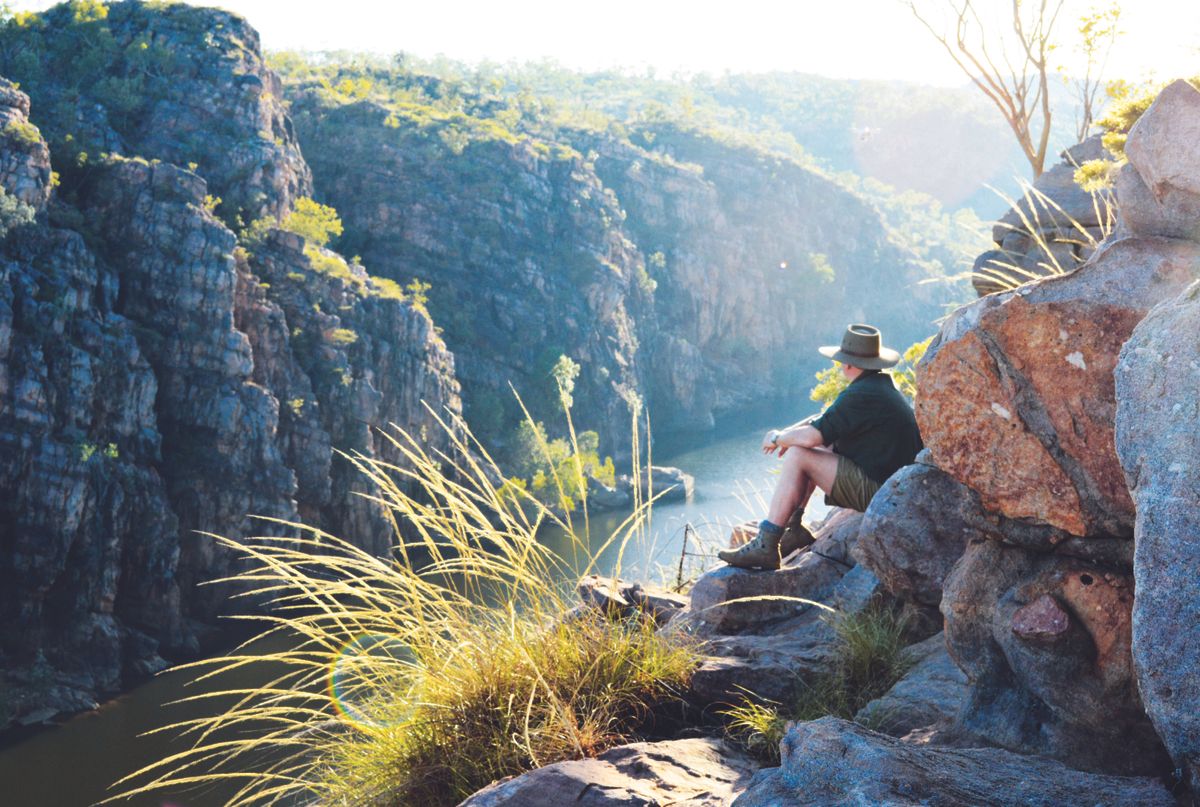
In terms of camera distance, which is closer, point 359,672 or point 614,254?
point 359,672

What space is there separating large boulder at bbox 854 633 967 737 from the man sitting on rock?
139 centimetres

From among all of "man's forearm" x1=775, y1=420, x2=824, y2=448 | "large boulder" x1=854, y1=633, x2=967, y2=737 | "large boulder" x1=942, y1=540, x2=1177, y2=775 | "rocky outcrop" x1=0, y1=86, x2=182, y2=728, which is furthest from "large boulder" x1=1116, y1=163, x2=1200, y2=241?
"rocky outcrop" x1=0, y1=86, x2=182, y2=728

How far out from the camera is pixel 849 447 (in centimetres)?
505

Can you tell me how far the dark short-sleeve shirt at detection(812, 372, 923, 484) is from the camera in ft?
16.1

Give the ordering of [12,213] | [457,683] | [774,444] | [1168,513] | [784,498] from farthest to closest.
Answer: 1. [12,213]
2. [774,444]
3. [784,498]
4. [457,683]
5. [1168,513]

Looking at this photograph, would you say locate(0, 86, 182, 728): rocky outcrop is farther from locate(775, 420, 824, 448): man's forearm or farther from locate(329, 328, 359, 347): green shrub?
locate(775, 420, 824, 448): man's forearm

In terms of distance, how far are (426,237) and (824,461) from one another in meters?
54.1

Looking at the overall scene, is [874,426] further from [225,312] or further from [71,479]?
[225,312]

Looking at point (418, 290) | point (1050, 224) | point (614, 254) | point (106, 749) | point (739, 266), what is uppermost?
point (1050, 224)

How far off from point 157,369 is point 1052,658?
31.8 m

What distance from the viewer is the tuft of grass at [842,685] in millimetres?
3039

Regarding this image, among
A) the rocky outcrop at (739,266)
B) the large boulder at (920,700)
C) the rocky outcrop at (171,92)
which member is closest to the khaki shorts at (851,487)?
the large boulder at (920,700)

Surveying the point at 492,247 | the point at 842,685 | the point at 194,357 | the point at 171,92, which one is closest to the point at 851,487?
the point at 842,685

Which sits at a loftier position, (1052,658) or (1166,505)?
(1166,505)
